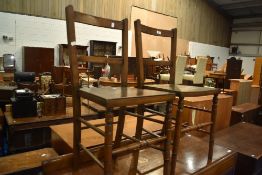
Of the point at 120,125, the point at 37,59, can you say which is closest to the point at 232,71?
the point at 120,125

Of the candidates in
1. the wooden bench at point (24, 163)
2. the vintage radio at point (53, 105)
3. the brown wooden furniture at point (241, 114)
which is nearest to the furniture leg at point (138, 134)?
the wooden bench at point (24, 163)

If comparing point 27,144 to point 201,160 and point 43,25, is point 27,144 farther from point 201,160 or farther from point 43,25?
point 43,25

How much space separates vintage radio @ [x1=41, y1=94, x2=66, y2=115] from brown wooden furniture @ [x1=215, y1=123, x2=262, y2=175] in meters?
1.97

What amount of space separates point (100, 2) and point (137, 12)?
Result: 1623 mm

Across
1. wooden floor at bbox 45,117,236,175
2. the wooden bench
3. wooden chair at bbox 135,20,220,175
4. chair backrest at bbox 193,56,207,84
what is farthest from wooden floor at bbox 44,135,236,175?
chair backrest at bbox 193,56,207,84

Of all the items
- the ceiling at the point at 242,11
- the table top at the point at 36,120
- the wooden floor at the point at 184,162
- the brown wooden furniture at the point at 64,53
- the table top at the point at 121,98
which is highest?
the ceiling at the point at 242,11

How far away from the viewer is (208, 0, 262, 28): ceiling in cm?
1085

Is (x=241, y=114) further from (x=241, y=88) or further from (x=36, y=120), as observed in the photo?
(x=36, y=120)

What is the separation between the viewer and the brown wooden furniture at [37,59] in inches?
230

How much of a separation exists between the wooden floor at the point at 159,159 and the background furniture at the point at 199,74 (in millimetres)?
3512

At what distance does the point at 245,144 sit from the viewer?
2365 millimetres

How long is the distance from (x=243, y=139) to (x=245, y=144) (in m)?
0.17

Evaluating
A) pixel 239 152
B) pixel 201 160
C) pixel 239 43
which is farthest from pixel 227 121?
pixel 239 43

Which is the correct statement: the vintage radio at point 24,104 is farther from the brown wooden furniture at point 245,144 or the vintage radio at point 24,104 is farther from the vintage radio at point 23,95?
the brown wooden furniture at point 245,144
